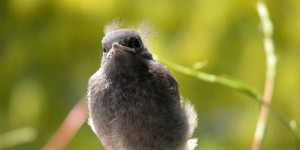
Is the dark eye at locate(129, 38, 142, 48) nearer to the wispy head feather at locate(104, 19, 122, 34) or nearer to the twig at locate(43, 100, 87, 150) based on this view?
the wispy head feather at locate(104, 19, 122, 34)

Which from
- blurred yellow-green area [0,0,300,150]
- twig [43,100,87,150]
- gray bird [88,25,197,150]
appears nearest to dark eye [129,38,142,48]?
gray bird [88,25,197,150]

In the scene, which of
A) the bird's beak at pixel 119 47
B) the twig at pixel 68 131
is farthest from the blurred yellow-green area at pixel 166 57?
the twig at pixel 68 131

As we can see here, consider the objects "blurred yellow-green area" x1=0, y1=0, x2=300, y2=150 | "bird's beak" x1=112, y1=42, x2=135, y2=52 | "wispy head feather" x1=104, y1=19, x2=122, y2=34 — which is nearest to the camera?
"bird's beak" x1=112, y1=42, x2=135, y2=52

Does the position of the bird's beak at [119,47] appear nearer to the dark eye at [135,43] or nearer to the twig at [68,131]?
the dark eye at [135,43]

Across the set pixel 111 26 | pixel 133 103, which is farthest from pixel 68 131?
pixel 111 26

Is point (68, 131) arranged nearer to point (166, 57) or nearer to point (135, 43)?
point (135, 43)

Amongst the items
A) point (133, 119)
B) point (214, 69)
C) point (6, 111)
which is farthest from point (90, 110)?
point (6, 111)
